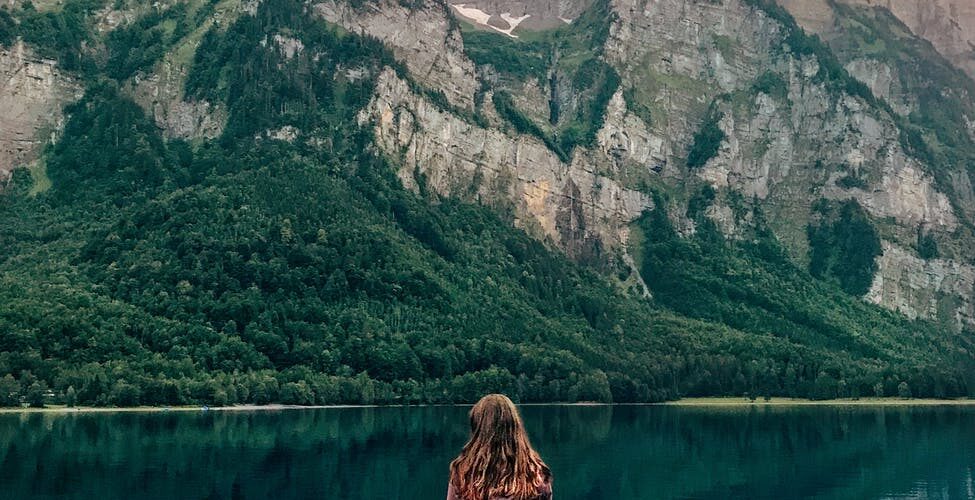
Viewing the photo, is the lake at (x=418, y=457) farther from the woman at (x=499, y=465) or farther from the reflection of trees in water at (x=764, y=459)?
the woman at (x=499, y=465)

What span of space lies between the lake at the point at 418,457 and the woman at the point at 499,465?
210 ft

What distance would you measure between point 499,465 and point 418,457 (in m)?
89.5

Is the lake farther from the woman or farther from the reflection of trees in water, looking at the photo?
the woman

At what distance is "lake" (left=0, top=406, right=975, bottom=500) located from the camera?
290 feet

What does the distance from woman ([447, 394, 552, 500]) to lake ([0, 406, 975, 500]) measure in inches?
2524

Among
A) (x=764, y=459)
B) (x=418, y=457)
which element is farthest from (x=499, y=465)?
(x=764, y=459)

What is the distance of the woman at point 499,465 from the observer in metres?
19.5

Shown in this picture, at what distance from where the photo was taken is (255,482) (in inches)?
3479

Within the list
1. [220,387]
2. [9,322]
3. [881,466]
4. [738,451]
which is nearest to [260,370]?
[220,387]

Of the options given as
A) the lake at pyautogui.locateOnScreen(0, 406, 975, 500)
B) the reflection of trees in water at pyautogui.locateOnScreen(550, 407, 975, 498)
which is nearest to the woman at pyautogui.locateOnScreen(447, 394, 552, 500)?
the lake at pyautogui.locateOnScreen(0, 406, 975, 500)

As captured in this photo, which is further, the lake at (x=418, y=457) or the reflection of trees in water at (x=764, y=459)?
the reflection of trees in water at (x=764, y=459)

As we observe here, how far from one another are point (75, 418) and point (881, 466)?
86467 millimetres

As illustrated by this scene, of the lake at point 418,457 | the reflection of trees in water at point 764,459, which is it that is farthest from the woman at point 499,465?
the reflection of trees in water at point 764,459

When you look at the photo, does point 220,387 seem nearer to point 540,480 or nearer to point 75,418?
point 75,418
